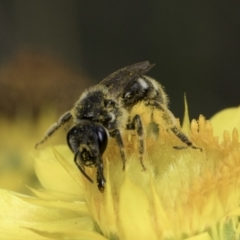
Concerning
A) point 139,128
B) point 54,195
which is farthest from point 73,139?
point 54,195

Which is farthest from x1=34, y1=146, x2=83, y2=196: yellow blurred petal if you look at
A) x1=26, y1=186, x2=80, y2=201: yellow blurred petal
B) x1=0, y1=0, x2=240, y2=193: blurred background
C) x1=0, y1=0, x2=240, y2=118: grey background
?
x1=0, y1=0, x2=240, y2=118: grey background

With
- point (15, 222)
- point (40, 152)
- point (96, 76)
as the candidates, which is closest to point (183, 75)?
point (96, 76)

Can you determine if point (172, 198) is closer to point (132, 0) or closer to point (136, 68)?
point (136, 68)

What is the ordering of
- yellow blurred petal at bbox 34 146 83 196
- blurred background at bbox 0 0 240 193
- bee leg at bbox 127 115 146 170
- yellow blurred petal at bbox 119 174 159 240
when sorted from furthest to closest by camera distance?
blurred background at bbox 0 0 240 193 → yellow blurred petal at bbox 34 146 83 196 → bee leg at bbox 127 115 146 170 → yellow blurred petal at bbox 119 174 159 240

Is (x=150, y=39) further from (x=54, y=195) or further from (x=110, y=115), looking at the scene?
(x=110, y=115)

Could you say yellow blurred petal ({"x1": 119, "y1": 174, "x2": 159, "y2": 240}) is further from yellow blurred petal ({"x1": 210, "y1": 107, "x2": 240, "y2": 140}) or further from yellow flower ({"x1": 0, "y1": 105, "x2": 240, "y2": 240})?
yellow blurred petal ({"x1": 210, "y1": 107, "x2": 240, "y2": 140})

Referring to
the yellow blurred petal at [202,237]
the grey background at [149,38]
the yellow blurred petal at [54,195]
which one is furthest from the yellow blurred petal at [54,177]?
the grey background at [149,38]

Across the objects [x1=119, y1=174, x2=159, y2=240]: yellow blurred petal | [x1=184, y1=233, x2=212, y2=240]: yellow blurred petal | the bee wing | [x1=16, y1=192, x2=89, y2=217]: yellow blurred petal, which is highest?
the bee wing
